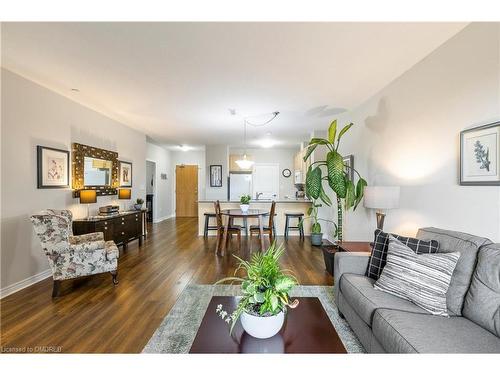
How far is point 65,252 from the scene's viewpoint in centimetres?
278

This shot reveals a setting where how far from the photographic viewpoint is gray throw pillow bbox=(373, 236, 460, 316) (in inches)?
62.7

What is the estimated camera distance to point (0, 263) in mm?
2768

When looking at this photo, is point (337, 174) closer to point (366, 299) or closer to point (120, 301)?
point (366, 299)

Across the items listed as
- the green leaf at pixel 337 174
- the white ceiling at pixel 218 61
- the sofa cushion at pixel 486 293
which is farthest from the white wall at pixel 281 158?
the sofa cushion at pixel 486 293

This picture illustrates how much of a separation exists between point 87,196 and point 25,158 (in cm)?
98

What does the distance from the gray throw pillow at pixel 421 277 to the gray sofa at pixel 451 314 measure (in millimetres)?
52

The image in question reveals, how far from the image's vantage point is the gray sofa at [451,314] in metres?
1.27

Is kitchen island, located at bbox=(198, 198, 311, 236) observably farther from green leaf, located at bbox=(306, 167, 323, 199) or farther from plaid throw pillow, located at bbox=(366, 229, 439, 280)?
plaid throw pillow, located at bbox=(366, 229, 439, 280)

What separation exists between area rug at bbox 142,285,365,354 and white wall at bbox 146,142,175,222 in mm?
5643

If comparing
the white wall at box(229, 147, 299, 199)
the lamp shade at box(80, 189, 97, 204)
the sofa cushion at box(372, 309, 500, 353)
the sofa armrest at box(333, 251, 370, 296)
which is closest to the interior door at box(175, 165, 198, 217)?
the white wall at box(229, 147, 299, 199)

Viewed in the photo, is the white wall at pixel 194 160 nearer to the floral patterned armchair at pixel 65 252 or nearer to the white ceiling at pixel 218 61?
the white ceiling at pixel 218 61

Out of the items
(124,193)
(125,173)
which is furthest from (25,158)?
(125,173)
